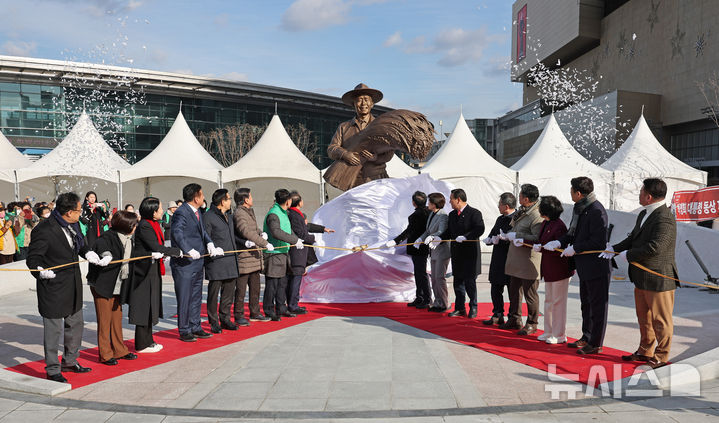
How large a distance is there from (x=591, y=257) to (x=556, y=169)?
1214 cm

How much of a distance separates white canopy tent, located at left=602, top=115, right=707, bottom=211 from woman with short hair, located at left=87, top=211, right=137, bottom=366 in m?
14.9

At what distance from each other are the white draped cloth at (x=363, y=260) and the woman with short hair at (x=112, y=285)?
10.8ft

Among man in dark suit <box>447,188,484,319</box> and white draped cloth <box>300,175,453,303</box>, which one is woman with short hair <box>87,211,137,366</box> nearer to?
white draped cloth <box>300,175,453,303</box>

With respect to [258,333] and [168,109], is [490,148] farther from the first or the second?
[258,333]

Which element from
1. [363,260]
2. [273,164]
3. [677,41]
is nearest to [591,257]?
[363,260]

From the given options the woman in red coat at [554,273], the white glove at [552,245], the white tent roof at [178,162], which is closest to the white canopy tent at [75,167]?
the white tent roof at [178,162]

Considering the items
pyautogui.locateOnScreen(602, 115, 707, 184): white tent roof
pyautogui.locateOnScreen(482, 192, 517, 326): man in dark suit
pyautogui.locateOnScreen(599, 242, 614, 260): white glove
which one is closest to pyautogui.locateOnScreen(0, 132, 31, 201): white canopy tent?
pyautogui.locateOnScreen(482, 192, 517, 326): man in dark suit

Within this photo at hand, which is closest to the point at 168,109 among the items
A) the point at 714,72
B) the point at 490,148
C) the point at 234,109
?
the point at 234,109

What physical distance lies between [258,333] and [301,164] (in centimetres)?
1103

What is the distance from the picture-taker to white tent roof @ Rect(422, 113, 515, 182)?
52.2 ft

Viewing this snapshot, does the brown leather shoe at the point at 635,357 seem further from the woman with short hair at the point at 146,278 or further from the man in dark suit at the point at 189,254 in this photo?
the woman with short hair at the point at 146,278

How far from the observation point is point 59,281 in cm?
434

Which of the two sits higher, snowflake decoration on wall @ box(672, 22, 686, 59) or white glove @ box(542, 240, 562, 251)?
snowflake decoration on wall @ box(672, 22, 686, 59)

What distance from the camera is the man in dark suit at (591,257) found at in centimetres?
483
